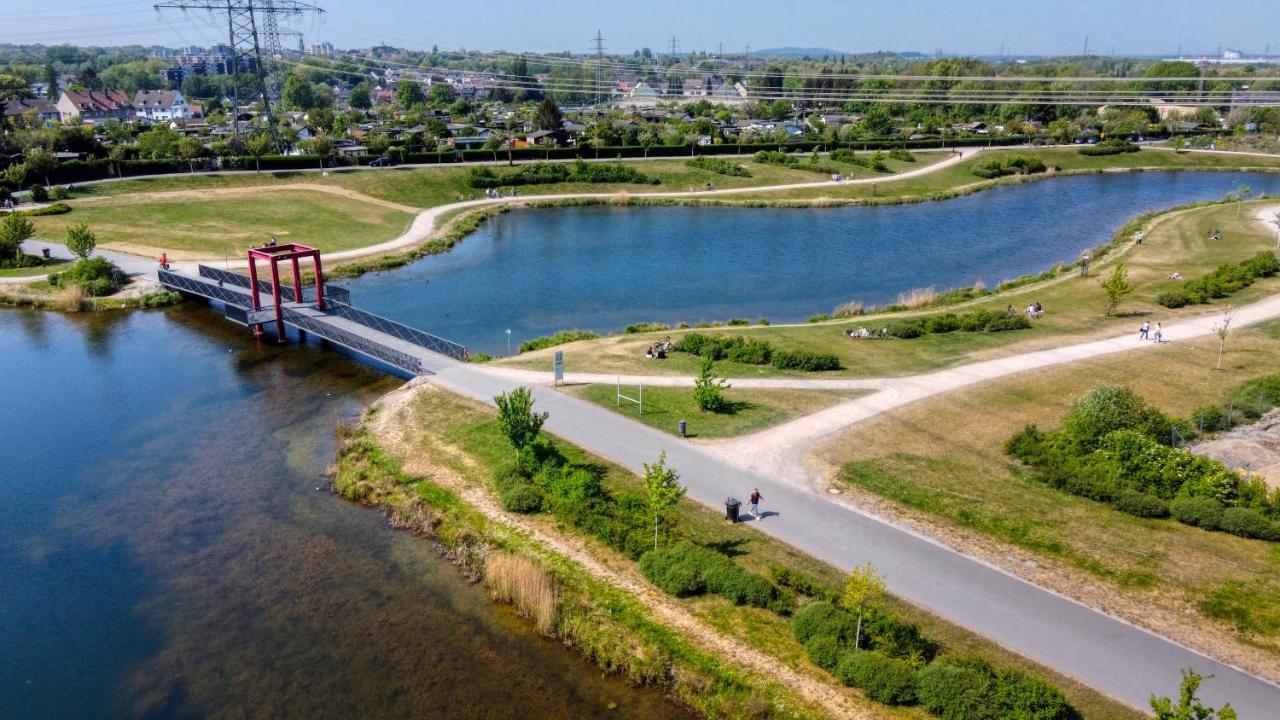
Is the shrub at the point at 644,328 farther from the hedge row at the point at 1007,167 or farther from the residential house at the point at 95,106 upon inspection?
the residential house at the point at 95,106

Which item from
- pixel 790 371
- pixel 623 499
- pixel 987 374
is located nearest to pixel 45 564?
pixel 623 499

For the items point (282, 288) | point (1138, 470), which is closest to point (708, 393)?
point (1138, 470)

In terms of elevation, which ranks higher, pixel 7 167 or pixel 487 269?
pixel 7 167

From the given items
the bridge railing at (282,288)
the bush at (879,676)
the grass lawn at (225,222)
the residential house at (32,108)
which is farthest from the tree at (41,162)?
the bush at (879,676)

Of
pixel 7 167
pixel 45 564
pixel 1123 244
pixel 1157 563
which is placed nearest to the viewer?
pixel 1157 563

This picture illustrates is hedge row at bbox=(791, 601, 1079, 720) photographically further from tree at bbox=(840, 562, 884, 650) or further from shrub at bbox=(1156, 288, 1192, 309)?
shrub at bbox=(1156, 288, 1192, 309)

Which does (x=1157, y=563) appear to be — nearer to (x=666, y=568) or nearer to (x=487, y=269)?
(x=666, y=568)

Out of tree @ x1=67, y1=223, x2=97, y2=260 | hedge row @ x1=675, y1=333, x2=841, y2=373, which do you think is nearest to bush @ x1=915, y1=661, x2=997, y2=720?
hedge row @ x1=675, y1=333, x2=841, y2=373
